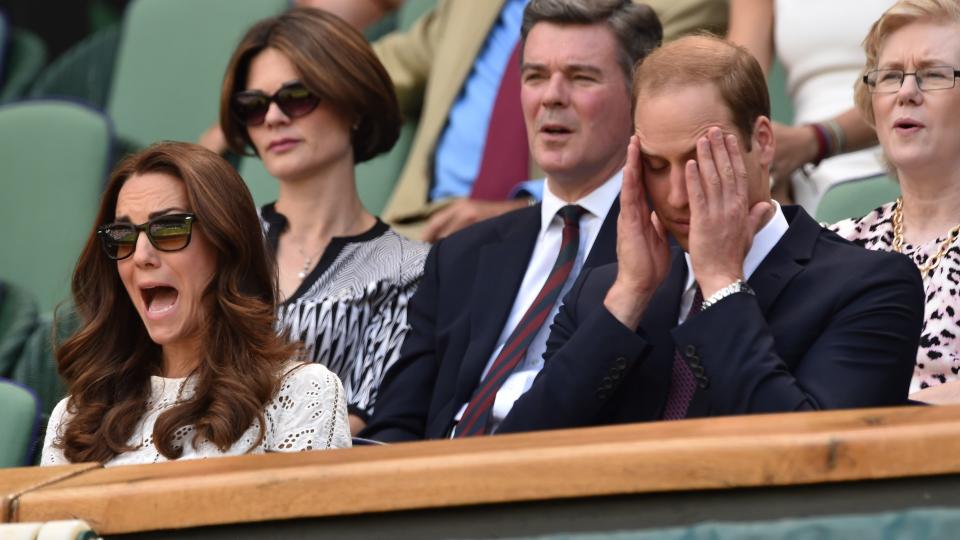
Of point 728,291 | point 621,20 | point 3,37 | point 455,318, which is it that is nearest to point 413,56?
point 621,20

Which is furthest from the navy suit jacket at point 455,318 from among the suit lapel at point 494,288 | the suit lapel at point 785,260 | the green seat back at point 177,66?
the green seat back at point 177,66

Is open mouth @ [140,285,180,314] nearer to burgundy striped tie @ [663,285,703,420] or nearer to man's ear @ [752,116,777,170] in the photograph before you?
burgundy striped tie @ [663,285,703,420]

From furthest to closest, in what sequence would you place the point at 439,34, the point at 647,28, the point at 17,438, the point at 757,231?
1. the point at 439,34
2. the point at 647,28
3. the point at 17,438
4. the point at 757,231

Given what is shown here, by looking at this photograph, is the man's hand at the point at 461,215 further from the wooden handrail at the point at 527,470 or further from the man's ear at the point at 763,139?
the wooden handrail at the point at 527,470

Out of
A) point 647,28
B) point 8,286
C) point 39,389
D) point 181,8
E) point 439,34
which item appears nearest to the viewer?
point 647,28

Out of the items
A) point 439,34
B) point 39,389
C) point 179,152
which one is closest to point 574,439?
point 179,152

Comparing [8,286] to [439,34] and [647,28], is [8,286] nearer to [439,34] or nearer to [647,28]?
[439,34]

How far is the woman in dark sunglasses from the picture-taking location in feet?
10.4

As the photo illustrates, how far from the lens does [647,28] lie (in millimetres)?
3062

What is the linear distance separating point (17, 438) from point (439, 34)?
190cm

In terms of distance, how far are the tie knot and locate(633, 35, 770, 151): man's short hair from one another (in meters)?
0.54

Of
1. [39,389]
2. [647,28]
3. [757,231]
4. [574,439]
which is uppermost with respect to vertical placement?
[647,28]

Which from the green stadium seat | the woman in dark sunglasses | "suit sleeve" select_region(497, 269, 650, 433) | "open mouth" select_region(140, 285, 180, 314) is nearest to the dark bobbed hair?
the woman in dark sunglasses

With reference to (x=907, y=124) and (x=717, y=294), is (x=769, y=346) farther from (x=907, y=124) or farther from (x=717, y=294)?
(x=907, y=124)
